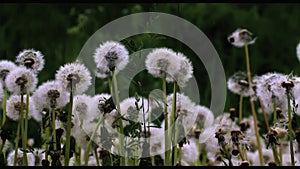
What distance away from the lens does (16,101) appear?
1.43 metres

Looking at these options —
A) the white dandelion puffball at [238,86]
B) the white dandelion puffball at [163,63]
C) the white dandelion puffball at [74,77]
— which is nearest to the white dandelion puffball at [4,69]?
the white dandelion puffball at [74,77]

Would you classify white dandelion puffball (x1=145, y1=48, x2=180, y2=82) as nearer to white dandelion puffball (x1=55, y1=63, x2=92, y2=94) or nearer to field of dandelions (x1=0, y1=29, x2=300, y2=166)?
field of dandelions (x1=0, y1=29, x2=300, y2=166)

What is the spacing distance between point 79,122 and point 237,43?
1.99ft

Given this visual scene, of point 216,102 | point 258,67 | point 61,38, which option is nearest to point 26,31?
point 61,38

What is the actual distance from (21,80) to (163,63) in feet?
1.21

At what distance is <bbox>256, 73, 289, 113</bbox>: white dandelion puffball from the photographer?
123cm

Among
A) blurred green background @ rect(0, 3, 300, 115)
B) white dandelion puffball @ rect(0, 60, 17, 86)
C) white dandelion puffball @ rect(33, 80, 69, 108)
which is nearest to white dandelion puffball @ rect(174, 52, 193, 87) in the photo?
white dandelion puffball @ rect(33, 80, 69, 108)

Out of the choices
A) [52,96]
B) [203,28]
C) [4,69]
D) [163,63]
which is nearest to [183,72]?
[163,63]

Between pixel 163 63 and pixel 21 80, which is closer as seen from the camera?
pixel 21 80

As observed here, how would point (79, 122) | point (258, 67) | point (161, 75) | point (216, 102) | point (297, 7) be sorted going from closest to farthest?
point (161, 75)
point (79, 122)
point (216, 102)
point (258, 67)
point (297, 7)

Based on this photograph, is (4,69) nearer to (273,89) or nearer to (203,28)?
(273,89)

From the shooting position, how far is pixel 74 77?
4.16ft

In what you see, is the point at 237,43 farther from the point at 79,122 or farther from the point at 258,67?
the point at 258,67

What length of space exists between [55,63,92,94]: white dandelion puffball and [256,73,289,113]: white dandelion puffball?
A: 0.44 metres
